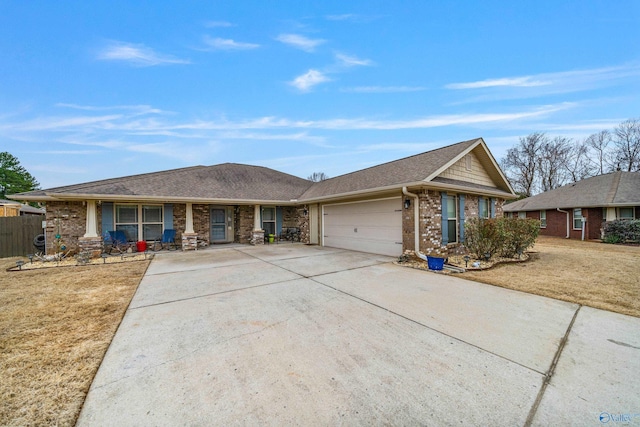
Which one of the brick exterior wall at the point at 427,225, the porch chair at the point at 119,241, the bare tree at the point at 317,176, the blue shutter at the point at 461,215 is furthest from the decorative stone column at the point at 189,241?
the bare tree at the point at 317,176

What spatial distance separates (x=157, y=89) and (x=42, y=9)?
3843mm

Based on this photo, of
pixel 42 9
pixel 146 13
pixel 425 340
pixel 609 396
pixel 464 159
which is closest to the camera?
pixel 609 396

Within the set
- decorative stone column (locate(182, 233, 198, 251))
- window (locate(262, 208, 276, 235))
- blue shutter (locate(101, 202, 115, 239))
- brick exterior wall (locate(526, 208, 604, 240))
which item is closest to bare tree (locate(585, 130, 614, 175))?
brick exterior wall (locate(526, 208, 604, 240))

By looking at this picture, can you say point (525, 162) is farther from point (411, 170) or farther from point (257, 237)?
point (257, 237)

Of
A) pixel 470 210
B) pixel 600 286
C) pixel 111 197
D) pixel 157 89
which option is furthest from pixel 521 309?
pixel 157 89

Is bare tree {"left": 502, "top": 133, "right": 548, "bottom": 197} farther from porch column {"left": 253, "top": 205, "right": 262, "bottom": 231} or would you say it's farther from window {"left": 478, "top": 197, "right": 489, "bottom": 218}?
porch column {"left": 253, "top": 205, "right": 262, "bottom": 231}

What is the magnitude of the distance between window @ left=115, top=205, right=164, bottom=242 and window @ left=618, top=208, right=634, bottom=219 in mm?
24395

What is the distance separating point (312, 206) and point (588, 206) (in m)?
16.5

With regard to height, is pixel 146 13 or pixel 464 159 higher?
pixel 146 13

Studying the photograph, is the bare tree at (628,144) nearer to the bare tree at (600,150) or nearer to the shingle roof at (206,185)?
the bare tree at (600,150)

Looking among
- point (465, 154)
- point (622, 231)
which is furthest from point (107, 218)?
point (622, 231)

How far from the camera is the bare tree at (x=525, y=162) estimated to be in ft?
91.2

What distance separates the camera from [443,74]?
11.1 meters

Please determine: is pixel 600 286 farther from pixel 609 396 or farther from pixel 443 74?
pixel 443 74
